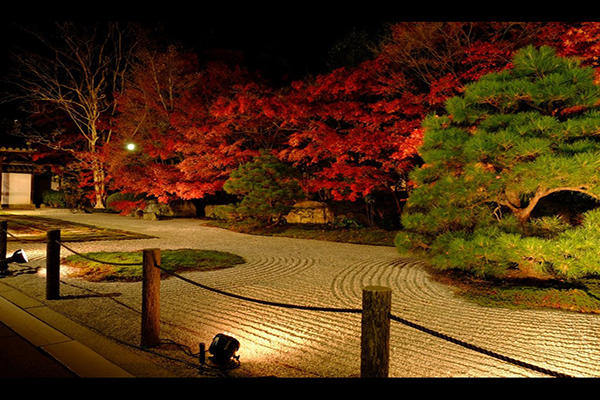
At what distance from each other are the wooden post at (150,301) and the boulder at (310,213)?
34.4 feet

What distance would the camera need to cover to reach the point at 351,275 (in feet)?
21.4

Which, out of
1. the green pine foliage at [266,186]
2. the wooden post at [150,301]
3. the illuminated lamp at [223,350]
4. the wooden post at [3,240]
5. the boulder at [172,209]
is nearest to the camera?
the illuminated lamp at [223,350]

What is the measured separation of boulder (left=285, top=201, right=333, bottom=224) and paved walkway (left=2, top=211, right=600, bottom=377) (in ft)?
22.6

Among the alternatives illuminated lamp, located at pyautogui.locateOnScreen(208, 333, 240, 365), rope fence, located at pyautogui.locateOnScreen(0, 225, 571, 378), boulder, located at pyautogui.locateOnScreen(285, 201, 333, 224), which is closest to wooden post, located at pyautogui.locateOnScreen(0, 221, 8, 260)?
rope fence, located at pyautogui.locateOnScreen(0, 225, 571, 378)

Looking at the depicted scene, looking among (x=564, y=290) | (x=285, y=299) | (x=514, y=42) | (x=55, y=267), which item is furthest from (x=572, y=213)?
(x=55, y=267)

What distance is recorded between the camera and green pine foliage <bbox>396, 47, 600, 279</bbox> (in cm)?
477

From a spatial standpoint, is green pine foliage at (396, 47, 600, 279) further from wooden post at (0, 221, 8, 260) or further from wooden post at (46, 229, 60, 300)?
wooden post at (0, 221, 8, 260)

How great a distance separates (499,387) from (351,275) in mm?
3917

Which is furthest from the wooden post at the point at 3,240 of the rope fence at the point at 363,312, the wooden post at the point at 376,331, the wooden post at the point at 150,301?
the wooden post at the point at 376,331

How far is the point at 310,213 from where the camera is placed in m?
14.1

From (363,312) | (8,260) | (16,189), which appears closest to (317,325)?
(363,312)

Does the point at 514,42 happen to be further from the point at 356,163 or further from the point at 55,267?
the point at 55,267

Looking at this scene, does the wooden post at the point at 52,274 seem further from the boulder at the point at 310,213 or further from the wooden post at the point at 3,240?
the boulder at the point at 310,213

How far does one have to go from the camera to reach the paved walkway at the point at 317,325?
3.03m
